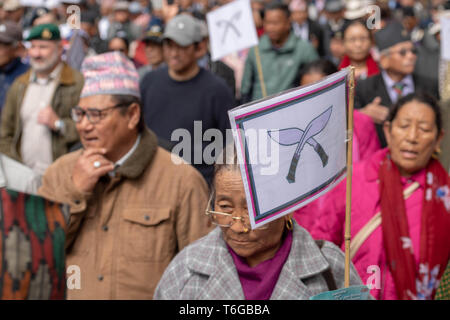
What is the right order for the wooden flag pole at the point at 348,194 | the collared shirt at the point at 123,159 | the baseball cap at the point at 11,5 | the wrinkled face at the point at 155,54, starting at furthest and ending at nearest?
the baseball cap at the point at 11,5
the wrinkled face at the point at 155,54
the collared shirt at the point at 123,159
the wooden flag pole at the point at 348,194

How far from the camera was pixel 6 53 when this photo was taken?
7316 mm

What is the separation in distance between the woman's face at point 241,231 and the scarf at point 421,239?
3.75ft

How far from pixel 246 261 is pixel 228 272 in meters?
0.11

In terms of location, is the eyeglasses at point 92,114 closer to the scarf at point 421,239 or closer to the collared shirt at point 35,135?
the scarf at point 421,239

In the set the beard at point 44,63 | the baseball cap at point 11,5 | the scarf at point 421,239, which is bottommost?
the scarf at point 421,239

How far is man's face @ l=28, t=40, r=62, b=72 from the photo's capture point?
6.06m

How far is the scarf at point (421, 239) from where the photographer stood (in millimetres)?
3713

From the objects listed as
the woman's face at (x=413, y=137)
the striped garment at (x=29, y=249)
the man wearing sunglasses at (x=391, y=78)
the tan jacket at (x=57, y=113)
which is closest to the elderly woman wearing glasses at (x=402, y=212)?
the woman's face at (x=413, y=137)

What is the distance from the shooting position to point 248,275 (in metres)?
2.79

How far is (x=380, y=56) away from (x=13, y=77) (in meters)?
3.67

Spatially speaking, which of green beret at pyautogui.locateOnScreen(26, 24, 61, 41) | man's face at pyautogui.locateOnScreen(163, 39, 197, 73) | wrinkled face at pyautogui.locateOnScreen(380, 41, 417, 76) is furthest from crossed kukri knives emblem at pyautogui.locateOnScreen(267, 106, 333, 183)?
green beret at pyautogui.locateOnScreen(26, 24, 61, 41)

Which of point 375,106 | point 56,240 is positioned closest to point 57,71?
point 375,106

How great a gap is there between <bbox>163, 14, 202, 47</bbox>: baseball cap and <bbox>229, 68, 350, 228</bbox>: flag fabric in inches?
135
